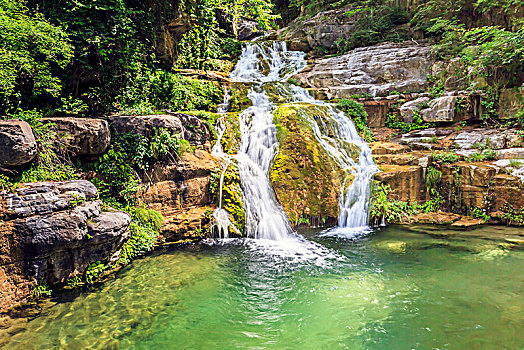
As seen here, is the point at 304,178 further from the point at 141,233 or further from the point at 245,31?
the point at 245,31

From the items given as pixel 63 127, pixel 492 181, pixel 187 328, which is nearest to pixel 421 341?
pixel 187 328

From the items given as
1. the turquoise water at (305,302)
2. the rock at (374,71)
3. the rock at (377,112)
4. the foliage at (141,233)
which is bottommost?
the turquoise water at (305,302)

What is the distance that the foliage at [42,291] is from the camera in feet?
13.8

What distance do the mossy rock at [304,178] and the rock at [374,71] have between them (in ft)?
15.8

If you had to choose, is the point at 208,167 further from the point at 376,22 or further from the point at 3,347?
the point at 376,22

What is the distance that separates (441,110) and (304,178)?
20.3ft

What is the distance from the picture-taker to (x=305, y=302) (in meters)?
4.25

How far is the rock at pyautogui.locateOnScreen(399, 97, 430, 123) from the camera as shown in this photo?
34.7ft

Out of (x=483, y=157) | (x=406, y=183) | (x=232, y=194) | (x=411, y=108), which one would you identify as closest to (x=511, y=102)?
(x=483, y=157)

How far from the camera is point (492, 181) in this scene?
7.12 metres

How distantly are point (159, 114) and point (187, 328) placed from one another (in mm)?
5704

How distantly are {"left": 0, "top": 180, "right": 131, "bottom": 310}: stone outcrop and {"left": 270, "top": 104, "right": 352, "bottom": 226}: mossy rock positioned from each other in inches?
173

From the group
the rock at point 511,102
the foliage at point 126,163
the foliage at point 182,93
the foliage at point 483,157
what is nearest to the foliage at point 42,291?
the foliage at point 126,163

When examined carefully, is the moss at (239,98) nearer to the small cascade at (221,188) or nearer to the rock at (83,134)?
the small cascade at (221,188)
